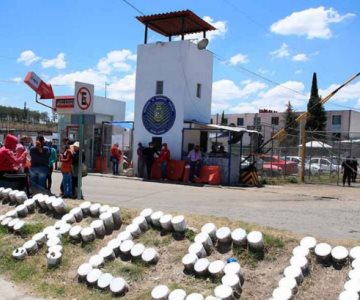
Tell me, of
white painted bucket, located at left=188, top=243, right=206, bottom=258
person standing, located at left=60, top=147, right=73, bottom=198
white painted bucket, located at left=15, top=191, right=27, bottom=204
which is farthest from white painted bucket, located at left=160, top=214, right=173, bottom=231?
person standing, located at left=60, top=147, right=73, bottom=198

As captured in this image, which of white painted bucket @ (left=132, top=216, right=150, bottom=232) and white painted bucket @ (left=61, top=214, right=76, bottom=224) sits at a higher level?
white painted bucket @ (left=132, top=216, right=150, bottom=232)

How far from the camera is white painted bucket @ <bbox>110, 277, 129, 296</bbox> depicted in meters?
5.84

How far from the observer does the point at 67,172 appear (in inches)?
495

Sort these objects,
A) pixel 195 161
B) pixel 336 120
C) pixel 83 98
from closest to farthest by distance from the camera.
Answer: pixel 83 98
pixel 195 161
pixel 336 120

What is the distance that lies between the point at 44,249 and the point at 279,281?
144 inches

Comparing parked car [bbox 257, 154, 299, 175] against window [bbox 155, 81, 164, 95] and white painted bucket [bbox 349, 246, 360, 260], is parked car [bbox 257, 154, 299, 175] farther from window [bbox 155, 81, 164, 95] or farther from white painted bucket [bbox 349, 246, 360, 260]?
white painted bucket [bbox 349, 246, 360, 260]

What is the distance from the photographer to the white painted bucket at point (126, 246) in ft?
22.2

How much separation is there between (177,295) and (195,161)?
1676cm

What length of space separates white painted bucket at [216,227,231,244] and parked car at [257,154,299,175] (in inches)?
816

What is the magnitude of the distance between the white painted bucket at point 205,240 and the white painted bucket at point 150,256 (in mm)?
579

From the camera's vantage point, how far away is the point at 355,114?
74062 millimetres

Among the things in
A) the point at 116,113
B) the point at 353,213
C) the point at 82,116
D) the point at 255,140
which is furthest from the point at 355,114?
the point at 82,116

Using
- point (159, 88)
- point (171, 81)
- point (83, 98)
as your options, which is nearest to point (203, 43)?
point (171, 81)

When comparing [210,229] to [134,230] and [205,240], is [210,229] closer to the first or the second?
[205,240]
